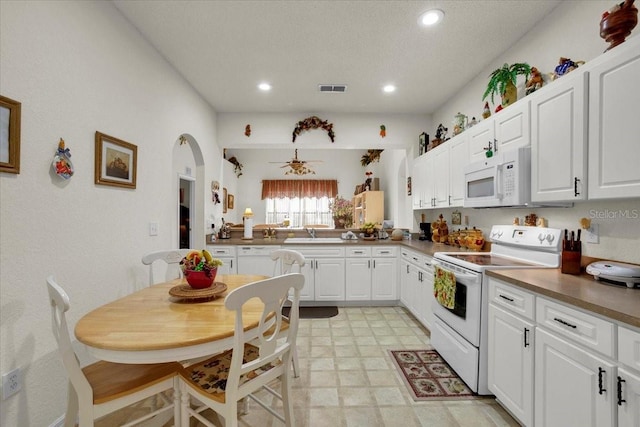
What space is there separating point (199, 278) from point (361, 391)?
1367 millimetres

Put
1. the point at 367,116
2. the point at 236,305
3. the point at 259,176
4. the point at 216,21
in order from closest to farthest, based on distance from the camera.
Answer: the point at 236,305 < the point at 216,21 < the point at 367,116 < the point at 259,176

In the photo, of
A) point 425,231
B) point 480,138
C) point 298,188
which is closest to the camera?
point 480,138

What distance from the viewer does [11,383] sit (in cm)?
139

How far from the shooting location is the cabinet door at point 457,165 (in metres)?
2.86

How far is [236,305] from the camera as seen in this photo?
1176 mm

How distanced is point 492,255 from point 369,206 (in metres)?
4.07

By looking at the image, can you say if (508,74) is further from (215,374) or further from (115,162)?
(115,162)

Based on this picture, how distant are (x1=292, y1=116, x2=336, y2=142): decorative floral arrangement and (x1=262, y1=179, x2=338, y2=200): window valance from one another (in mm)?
4717

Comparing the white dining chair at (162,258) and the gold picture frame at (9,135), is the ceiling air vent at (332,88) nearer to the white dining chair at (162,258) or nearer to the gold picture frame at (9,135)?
the white dining chair at (162,258)

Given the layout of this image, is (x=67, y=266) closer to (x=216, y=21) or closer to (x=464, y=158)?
(x=216, y=21)

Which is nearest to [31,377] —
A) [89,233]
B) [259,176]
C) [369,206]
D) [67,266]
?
[67,266]

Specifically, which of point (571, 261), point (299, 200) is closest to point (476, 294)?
point (571, 261)

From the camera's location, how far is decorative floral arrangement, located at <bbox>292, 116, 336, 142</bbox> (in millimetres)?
4090

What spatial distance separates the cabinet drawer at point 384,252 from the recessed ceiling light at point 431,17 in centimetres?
256
